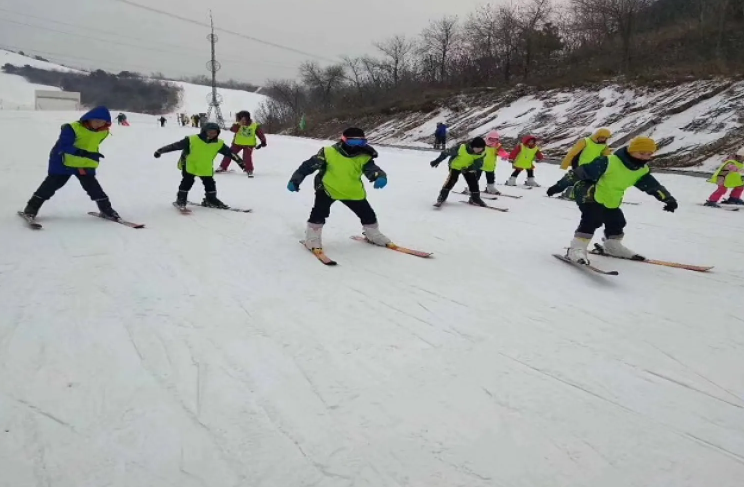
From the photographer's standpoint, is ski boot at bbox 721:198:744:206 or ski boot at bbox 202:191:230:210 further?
ski boot at bbox 721:198:744:206

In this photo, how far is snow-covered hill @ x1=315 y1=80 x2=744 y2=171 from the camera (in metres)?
16.6

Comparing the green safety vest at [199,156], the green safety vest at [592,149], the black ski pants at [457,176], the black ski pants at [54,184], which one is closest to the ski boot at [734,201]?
the green safety vest at [592,149]

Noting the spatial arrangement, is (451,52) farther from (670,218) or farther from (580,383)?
(580,383)

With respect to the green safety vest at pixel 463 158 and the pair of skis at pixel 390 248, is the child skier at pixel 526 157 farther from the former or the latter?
the pair of skis at pixel 390 248

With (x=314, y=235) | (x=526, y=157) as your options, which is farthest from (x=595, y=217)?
(x=526, y=157)

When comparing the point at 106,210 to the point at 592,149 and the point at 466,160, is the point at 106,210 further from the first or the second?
the point at 592,149

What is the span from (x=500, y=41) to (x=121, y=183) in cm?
3747

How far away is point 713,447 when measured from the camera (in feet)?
8.28

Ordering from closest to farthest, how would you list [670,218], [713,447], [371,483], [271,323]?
1. [371,483]
2. [713,447]
3. [271,323]
4. [670,218]

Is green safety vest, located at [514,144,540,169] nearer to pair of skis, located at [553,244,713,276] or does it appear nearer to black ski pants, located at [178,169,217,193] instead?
pair of skis, located at [553,244,713,276]

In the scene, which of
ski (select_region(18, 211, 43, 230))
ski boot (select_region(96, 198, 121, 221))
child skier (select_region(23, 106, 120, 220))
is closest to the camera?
ski (select_region(18, 211, 43, 230))

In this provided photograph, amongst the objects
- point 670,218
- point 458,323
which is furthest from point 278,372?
point 670,218

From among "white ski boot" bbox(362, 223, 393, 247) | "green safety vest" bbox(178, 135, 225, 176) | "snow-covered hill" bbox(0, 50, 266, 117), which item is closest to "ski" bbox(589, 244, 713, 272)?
"white ski boot" bbox(362, 223, 393, 247)

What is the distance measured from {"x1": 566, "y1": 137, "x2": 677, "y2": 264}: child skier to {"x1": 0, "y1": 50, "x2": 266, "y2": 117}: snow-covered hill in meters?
98.5
